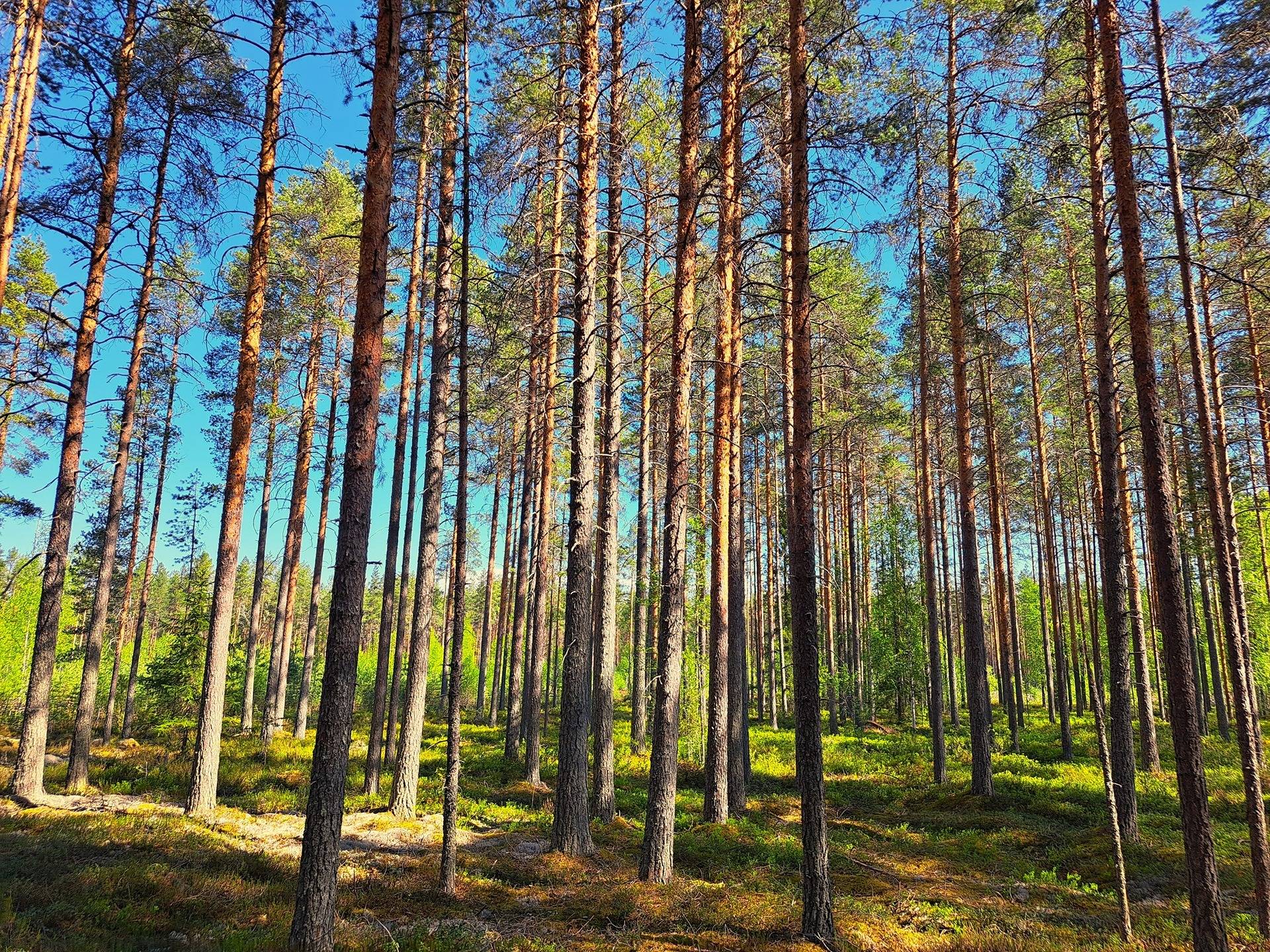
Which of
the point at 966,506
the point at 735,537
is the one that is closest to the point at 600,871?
the point at 735,537

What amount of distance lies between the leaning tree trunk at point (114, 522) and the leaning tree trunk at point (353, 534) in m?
9.54

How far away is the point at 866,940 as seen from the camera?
264 inches

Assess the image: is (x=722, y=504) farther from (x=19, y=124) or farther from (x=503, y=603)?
(x=503, y=603)

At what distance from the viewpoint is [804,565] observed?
273 inches

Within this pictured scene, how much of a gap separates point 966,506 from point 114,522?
61.8 ft

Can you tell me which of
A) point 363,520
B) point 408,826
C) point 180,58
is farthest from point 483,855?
point 180,58

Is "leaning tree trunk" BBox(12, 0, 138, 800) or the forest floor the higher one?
"leaning tree trunk" BBox(12, 0, 138, 800)

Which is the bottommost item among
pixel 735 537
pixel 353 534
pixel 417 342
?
pixel 353 534

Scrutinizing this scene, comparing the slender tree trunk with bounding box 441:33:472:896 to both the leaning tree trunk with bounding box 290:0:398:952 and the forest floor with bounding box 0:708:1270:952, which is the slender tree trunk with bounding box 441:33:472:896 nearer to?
the forest floor with bounding box 0:708:1270:952

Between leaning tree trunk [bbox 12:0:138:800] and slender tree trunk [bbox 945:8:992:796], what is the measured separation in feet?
56.2

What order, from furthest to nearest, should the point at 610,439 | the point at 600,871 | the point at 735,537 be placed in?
the point at 735,537, the point at 610,439, the point at 600,871

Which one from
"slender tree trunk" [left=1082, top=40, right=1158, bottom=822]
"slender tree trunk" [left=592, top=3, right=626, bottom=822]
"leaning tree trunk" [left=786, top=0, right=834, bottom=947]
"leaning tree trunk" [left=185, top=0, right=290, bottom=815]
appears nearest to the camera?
"leaning tree trunk" [left=786, top=0, right=834, bottom=947]

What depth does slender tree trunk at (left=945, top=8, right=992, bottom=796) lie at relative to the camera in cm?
1443

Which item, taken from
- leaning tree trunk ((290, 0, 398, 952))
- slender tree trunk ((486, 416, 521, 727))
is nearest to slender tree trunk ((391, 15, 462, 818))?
leaning tree trunk ((290, 0, 398, 952))
